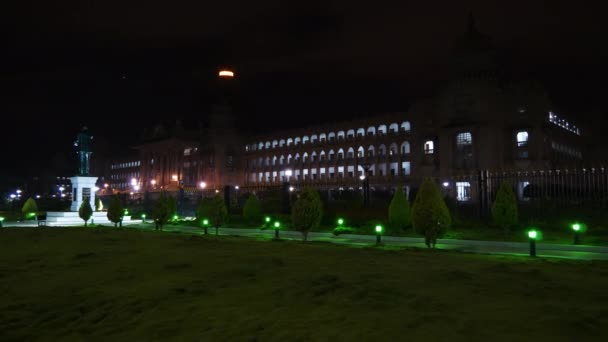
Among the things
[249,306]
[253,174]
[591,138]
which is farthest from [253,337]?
[253,174]

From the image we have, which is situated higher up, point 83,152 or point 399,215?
point 83,152

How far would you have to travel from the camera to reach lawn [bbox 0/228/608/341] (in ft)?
17.4

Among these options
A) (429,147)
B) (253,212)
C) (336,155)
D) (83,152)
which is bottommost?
(253,212)

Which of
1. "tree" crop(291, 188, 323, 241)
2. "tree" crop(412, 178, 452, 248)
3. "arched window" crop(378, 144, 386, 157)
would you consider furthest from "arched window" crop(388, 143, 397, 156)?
"tree" crop(412, 178, 452, 248)

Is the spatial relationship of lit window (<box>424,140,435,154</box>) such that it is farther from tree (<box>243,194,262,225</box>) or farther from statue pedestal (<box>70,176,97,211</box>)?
statue pedestal (<box>70,176,97,211</box>)

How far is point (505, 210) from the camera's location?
19000mm

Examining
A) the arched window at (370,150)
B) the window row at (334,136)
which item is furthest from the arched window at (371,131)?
the arched window at (370,150)

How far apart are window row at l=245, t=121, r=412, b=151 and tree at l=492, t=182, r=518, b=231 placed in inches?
1861

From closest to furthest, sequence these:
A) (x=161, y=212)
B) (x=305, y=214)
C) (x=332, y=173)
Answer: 1. (x=305, y=214)
2. (x=161, y=212)
3. (x=332, y=173)

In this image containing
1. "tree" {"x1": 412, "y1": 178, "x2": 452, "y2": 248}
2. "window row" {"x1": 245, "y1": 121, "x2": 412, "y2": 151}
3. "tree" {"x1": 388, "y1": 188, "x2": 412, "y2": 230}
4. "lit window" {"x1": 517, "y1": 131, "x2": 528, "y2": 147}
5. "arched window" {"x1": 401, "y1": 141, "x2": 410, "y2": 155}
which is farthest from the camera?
"window row" {"x1": 245, "y1": 121, "x2": 412, "y2": 151}

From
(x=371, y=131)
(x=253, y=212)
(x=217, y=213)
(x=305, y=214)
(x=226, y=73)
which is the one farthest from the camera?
(x=226, y=73)

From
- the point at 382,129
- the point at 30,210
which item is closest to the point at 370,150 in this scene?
the point at 382,129

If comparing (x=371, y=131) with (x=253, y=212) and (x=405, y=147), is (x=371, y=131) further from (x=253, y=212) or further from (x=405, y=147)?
(x=253, y=212)

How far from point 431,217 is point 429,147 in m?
50.7
